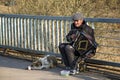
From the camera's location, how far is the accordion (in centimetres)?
880

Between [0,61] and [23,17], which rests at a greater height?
[23,17]

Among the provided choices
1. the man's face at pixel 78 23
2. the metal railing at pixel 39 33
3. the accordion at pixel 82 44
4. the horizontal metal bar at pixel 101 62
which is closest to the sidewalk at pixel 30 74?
the horizontal metal bar at pixel 101 62

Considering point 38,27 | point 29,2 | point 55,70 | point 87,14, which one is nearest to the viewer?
point 55,70

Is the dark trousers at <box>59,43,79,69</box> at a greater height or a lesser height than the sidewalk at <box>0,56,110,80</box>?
greater

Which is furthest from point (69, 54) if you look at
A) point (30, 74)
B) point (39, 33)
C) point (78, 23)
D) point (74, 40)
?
point (39, 33)

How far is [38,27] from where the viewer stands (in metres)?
10.9

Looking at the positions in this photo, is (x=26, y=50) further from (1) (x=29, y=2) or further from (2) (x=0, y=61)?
(1) (x=29, y=2)

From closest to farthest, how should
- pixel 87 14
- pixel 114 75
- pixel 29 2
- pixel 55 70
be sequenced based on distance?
pixel 114 75 < pixel 55 70 < pixel 87 14 < pixel 29 2

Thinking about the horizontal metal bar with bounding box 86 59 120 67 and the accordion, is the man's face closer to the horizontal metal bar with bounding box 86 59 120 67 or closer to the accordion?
the accordion

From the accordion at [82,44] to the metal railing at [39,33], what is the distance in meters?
0.51

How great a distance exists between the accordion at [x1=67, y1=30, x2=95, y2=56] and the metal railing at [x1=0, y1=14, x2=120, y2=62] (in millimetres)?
506

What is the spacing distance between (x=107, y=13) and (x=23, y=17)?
3.77 metres

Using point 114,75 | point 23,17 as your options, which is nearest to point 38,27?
point 23,17

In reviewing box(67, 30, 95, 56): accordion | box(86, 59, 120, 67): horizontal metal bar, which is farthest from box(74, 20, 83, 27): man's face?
box(86, 59, 120, 67): horizontal metal bar
